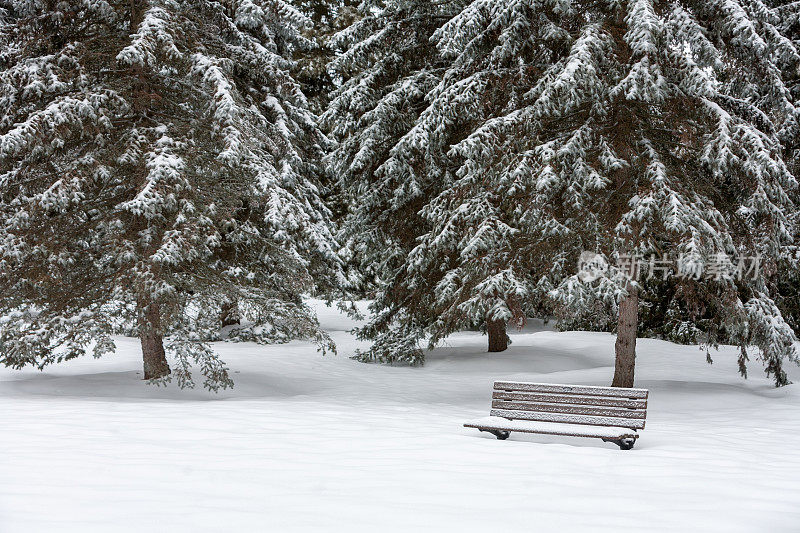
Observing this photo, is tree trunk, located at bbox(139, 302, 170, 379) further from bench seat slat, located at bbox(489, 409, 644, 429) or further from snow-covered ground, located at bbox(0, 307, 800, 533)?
bench seat slat, located at bbox(489, 409, 644, 429)

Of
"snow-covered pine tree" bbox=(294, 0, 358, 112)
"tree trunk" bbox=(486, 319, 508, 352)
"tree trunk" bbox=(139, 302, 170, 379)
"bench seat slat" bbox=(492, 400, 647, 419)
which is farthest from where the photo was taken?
"snow-covered pine tree" bbox=(294, 0, 358, 112)

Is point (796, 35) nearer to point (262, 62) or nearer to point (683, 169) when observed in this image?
point (683, 169)

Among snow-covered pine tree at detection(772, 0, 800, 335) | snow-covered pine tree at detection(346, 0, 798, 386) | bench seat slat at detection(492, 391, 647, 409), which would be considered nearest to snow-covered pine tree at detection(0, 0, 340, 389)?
snow-covered pine tree at detection(346, 0, 798, 386)

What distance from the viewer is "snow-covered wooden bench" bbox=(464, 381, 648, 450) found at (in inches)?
325

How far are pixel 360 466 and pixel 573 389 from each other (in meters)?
3.39

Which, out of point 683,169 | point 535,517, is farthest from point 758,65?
point 535,517

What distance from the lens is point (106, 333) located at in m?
11.6

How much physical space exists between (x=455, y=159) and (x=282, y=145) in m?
3.46

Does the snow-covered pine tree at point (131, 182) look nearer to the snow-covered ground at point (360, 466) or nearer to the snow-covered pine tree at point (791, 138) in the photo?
the snow-covered ground at point (360, 466)

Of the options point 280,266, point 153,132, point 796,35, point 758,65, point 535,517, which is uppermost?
point 796,35

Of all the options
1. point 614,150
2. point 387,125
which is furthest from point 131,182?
point 614,150

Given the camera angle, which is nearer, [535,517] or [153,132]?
[535,517]

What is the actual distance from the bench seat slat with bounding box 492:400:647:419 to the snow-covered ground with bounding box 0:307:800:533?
359 mm

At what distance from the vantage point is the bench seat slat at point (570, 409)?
8617 mm
